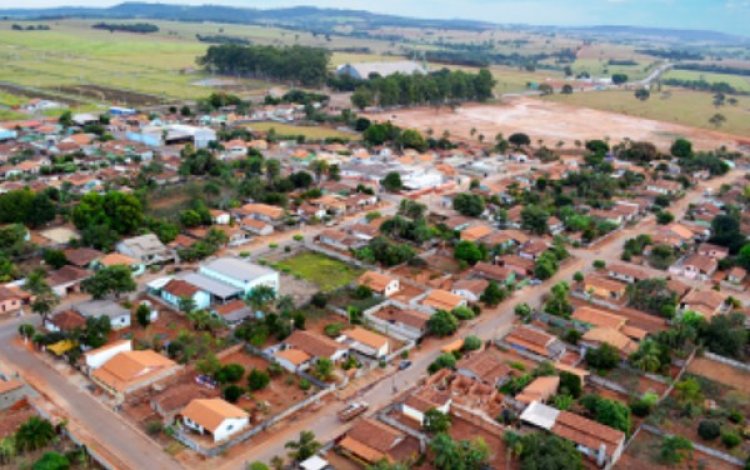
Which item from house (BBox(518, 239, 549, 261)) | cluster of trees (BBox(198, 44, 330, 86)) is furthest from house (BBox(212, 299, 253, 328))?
cluster of trees (BBox(198, 44, 330, 86))

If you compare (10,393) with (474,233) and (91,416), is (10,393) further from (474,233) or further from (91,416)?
(474,233)

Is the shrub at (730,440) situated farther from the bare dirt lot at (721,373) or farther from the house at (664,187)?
the house at (664,187)

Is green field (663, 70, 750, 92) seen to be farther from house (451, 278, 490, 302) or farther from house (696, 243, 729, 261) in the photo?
house (451, 278, 490, 302)

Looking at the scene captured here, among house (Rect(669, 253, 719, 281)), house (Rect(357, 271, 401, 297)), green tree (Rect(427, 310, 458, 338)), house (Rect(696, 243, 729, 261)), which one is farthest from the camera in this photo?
house (Rect(696, 243, 729, 261))

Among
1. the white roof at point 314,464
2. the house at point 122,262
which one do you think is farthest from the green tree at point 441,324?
the house at point 122,262

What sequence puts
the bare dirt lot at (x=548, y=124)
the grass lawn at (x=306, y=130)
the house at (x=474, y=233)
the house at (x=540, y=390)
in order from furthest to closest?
1. the bare dirt lot at (x=548, y=124)
2. the grass lawn at (x=306, y=130)
3. the house at (x=474, y=233)
4. the house at (x=540, y=390)

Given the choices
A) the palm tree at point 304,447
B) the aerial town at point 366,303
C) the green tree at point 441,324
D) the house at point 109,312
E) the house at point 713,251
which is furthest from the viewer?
the house at point 713,251
